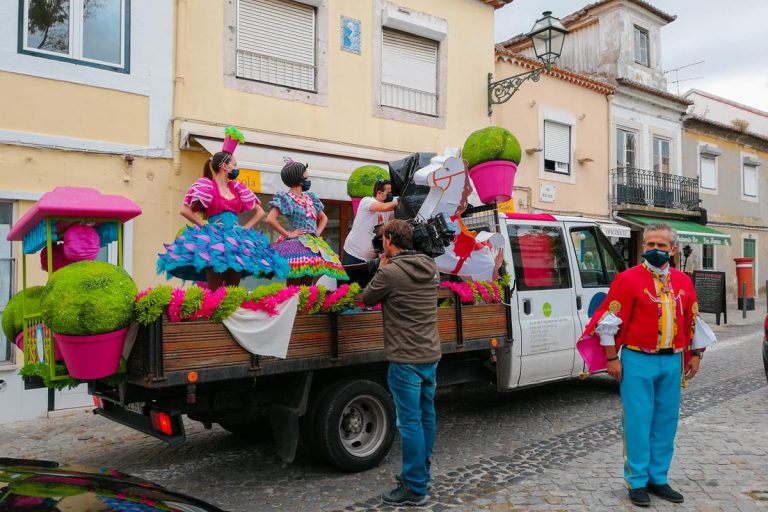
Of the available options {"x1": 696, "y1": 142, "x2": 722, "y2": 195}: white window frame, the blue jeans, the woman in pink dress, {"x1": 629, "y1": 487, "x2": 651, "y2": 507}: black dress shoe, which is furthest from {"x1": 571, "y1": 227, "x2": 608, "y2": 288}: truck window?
{"x1": 696, "y1": 142, "x2": 722, "y2": 195}: white window frame

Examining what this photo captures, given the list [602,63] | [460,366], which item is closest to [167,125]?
[460,366]

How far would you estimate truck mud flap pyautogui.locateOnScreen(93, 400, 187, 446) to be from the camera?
3773 millimetres

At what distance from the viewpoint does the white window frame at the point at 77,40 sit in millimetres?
6973

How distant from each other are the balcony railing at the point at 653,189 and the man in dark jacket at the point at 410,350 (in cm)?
1355

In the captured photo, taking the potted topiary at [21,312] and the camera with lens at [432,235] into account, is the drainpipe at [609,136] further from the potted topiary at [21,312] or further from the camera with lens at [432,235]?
the potted topiary at [21,312]

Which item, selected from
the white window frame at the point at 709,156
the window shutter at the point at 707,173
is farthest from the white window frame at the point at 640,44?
the window shutter at the point at 707,173

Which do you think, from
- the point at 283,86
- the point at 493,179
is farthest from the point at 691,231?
the point at 493,179

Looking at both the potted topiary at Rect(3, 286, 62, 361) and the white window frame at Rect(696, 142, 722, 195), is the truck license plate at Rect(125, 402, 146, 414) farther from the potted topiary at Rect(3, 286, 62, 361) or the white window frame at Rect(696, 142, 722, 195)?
the white window frame at Rect(696, 142, 722, 195)

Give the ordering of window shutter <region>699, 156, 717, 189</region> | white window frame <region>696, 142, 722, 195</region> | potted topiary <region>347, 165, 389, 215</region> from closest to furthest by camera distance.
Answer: potted topiary <region>347, 165, 389, 215</region> < white window frame <region>696, 142, 722, 195</region> < window shutter <region>699, 156, 717, 189</region>

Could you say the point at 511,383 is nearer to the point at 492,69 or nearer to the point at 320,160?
the point at 320,160

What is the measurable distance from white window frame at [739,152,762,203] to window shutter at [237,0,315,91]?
18.6 metres

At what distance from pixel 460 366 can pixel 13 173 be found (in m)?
5.34

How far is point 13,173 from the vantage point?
680 centimetres

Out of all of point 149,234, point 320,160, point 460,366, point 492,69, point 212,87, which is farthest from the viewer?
point 492,69
